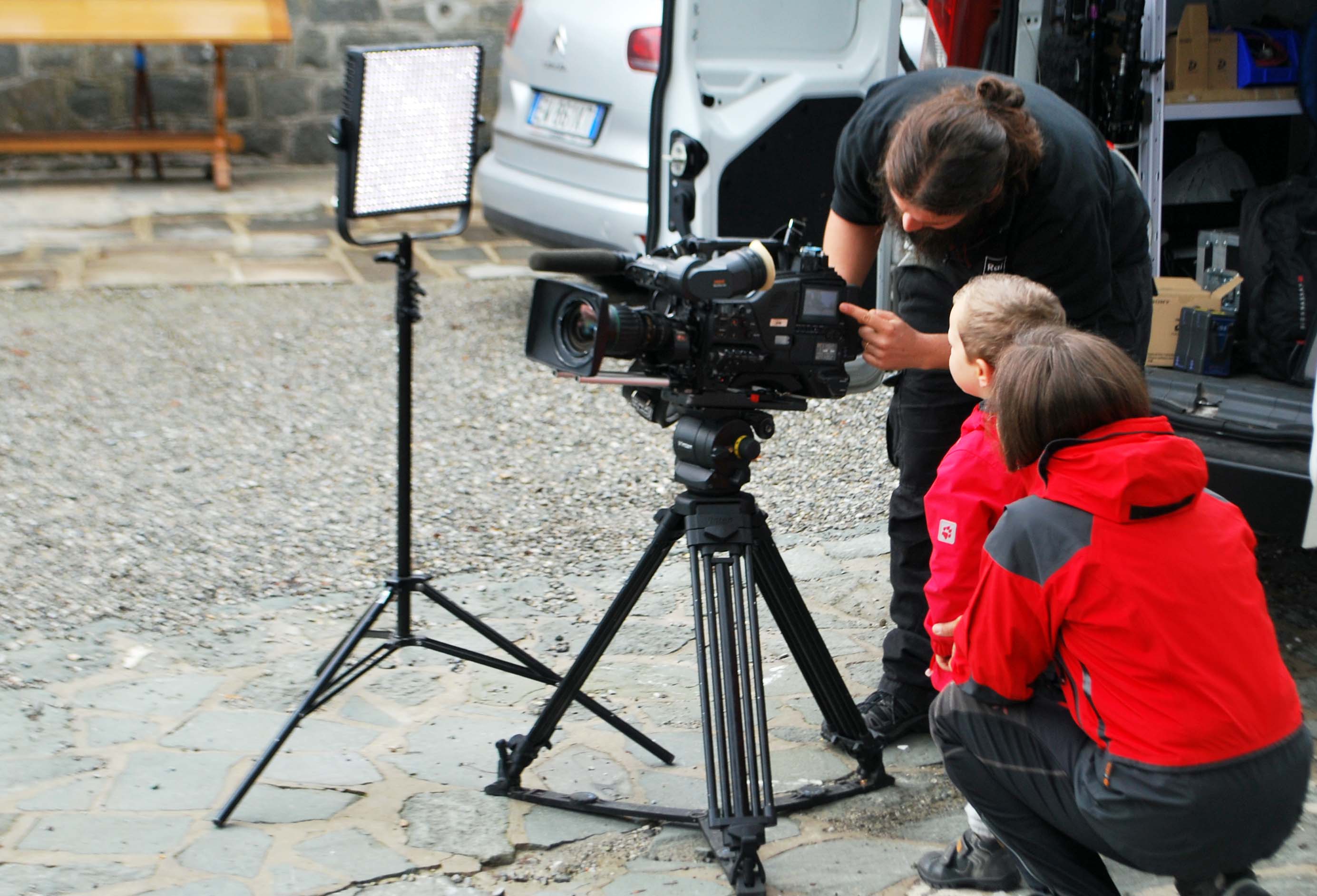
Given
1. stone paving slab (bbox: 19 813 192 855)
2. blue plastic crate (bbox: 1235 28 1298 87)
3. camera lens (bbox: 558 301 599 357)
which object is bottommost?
stone paving slab (bbox: 19 813 192 855)

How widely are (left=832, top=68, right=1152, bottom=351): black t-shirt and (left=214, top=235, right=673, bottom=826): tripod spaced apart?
0.89 m

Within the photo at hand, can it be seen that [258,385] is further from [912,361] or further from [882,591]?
[912,361]

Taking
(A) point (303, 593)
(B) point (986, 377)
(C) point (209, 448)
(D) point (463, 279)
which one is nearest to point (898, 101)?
(B) point (986, 377)

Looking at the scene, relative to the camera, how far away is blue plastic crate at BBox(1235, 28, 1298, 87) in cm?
480

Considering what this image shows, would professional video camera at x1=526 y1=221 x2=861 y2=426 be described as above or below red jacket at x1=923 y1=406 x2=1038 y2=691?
above

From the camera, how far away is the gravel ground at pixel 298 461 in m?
4.19

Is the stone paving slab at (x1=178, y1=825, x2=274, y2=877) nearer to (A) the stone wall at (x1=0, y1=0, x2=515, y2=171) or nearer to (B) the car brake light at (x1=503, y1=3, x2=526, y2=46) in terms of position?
(B) the car brake light at (x1=503, y1=3, x2=526, y2=46)

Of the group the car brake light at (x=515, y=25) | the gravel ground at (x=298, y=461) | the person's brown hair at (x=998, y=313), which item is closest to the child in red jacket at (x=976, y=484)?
the person's brown hair at (x=998, y=313)

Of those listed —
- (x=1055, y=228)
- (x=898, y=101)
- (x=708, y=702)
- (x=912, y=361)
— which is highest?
(x=898, y=101)

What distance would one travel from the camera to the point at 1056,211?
2.68 metres

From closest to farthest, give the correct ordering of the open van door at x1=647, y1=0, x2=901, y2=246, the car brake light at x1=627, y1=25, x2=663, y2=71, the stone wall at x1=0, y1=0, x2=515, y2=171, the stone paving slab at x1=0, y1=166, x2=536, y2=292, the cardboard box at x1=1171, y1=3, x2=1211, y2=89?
the open van door at x1=647, y1=0, x2=901, y2=246 → the cardboard box at x1=1171, y1=3, x2=1211, y2=89 → the car brake light at x1=627, y1=25, x2=663, y2=71 → the stone paving slab at x1=0, y1=166, x2=536, y2=292 → the stone wall at x1=0, y1=0, x2=515, y2=171

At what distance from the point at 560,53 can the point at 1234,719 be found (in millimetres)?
4768

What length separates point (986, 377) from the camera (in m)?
2.37

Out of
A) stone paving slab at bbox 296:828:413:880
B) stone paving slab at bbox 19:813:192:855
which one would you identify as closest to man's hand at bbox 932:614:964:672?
stone paving slab at bbox 296:828:413:880
